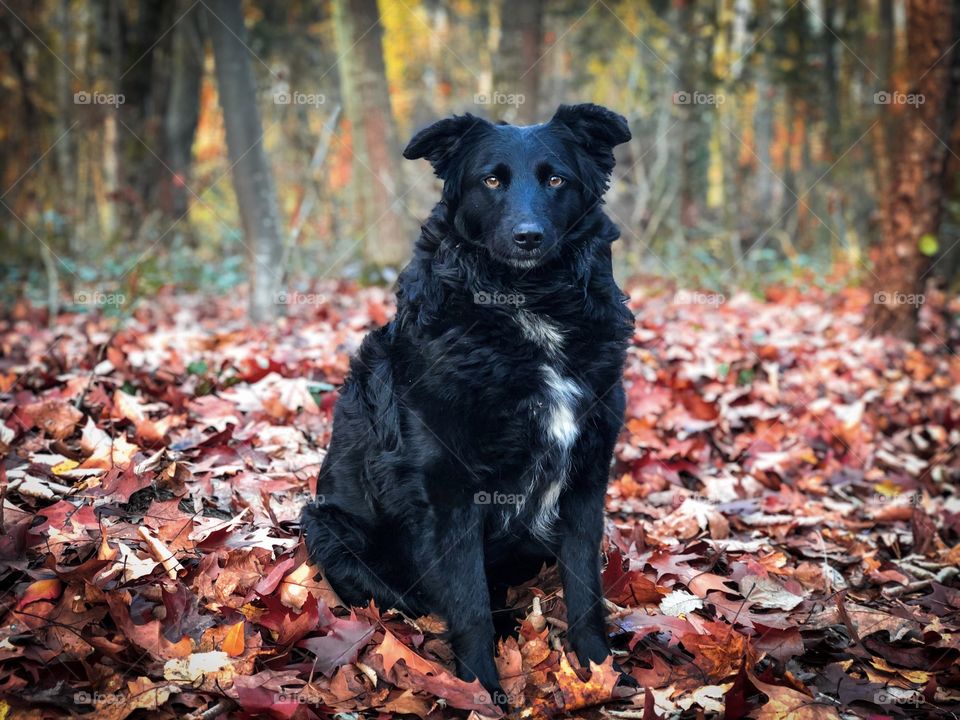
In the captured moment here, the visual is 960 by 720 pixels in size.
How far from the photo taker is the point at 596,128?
10.8 ft

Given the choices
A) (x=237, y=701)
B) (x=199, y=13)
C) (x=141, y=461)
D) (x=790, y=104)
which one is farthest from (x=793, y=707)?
(x=790, y=104)

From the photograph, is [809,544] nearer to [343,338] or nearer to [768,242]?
[343,338]

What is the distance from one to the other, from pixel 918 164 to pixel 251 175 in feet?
20.0

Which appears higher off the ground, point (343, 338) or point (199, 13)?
point (199, 13)

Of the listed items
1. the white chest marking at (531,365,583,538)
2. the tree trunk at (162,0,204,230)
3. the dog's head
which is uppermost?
the tree trunk at (162,0,204,230)

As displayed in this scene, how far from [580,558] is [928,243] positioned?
6044mm

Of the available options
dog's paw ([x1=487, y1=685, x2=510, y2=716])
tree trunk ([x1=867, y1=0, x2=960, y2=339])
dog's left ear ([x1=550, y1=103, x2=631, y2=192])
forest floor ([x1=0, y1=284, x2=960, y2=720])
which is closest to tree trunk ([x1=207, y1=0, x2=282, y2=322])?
forest floor ([x1=0, y1=284, x2=960, y2=720])

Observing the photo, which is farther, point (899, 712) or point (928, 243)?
point (928, 243)

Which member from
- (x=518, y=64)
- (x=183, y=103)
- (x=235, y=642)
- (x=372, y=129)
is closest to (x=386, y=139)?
(x=372, y=129)

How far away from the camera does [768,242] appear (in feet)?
55.5

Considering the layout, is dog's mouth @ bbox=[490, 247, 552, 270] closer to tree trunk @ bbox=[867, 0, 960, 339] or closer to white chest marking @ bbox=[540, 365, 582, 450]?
white chest marking @ bbox=[540, 365, 582, 450]

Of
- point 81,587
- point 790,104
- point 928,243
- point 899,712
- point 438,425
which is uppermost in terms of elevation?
point 790,104

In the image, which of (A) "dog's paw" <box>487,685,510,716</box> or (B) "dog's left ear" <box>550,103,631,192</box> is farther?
(B) "dog's left ear" <box>550,103,631,192</box>

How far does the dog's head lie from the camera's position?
10.0ft
